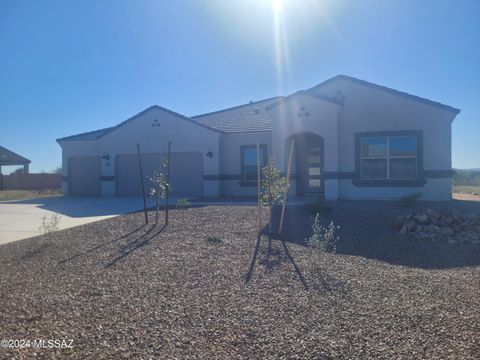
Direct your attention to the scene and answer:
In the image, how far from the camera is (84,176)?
870 inches

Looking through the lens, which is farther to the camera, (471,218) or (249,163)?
(249,163)

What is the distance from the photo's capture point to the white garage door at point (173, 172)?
19.3 metres

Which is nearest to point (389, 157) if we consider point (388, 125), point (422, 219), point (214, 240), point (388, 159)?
point (388, 159)

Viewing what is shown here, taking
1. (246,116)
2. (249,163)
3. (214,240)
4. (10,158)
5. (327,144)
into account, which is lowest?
(214,240)

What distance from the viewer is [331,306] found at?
14.0 ft

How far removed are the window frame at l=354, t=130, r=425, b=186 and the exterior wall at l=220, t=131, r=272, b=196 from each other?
4.80m

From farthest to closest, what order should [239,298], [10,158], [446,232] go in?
[10,158]
[446,232]
[239,298]

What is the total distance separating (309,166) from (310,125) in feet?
7.87

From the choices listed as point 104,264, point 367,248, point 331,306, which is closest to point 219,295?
point 331,306

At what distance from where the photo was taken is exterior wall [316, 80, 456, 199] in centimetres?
1482

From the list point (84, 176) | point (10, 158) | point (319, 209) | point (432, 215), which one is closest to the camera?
point (432, 215)

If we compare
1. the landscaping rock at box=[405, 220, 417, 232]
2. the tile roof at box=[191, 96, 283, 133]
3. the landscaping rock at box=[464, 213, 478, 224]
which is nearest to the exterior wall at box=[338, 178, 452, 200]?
the tile roof at box=[191, 96, 283, 133]

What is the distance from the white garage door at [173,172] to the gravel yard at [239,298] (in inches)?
441

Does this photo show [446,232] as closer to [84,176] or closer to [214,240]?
[214,240]
